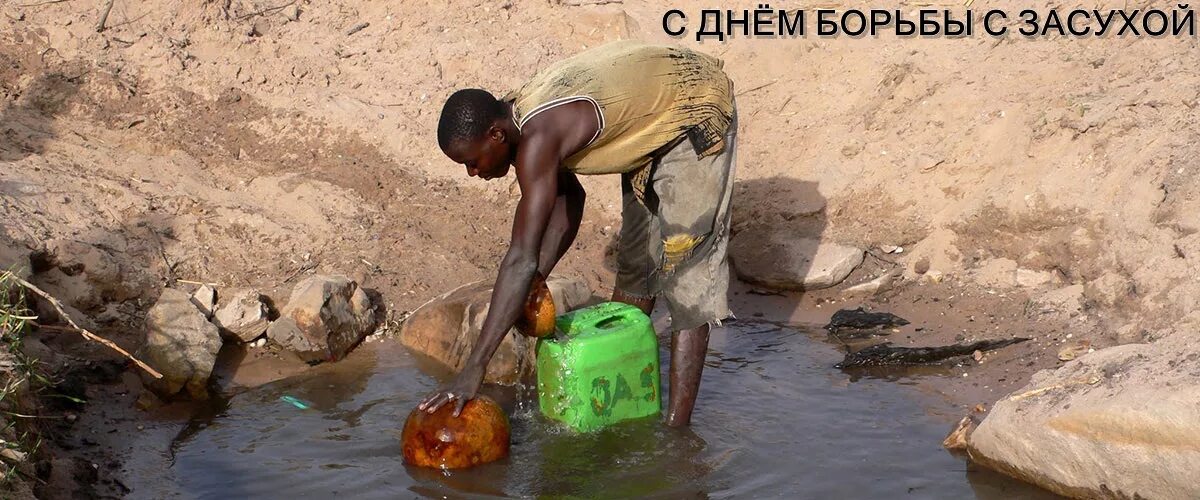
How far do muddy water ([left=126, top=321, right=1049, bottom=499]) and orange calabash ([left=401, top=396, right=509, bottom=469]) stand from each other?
7 cm

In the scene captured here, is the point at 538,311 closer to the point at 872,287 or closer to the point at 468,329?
the point at 468,329

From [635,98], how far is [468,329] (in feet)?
5.21

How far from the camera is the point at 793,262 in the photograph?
6172mm

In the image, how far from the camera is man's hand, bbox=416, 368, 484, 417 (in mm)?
3822

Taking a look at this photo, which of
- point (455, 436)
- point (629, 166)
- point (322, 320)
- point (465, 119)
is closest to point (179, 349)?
point (322, 320)

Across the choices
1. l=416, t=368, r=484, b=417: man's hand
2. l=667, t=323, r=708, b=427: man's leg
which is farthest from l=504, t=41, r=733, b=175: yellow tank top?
l=416, t=368, r=484, b=417: man's hand

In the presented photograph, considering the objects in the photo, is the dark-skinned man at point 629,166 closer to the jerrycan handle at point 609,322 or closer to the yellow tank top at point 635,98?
the yellow tank top at point 635,98

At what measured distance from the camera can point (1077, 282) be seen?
5.51m

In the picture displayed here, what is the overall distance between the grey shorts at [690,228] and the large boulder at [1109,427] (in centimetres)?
108

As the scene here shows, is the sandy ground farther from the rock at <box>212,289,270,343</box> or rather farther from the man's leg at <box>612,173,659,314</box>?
the man's leg at <box>612,173,659,314</box>

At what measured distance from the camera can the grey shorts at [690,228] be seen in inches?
166

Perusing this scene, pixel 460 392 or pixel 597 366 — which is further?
pixel 597 366

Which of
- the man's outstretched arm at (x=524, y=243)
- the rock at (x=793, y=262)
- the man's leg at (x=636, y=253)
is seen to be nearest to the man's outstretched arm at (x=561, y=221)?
the man's leg at (x=636, y=253)

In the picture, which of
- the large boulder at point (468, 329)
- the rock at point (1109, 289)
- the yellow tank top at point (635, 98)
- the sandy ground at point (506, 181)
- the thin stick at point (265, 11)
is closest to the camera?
the yellow tank top at point (635, 98)
